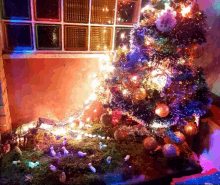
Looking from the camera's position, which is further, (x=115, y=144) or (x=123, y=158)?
(x=115, y=144)

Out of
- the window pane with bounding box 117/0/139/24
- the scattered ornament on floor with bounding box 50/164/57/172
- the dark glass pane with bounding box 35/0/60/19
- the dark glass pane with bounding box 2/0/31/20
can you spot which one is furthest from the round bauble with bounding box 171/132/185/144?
the dark glass pane with bounding box 2/0/31/20

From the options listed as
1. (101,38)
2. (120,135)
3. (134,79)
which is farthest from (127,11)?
(120,135)

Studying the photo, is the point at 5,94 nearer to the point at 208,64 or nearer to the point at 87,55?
the point at 87,55

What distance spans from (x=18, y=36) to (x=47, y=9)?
45cm

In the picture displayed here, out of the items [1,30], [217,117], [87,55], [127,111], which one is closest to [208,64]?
[217,117]

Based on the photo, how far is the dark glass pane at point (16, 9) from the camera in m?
2.13

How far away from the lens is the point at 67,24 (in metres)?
2.39

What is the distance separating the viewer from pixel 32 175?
1947 mm

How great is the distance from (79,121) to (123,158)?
0.85 meters

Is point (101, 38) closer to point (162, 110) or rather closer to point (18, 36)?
point (18, 36)

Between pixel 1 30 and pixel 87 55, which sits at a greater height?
pixel 1 30

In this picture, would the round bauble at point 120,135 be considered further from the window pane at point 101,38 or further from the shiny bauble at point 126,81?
the window pane at point 101,38

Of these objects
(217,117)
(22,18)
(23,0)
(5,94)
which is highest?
(23,0)

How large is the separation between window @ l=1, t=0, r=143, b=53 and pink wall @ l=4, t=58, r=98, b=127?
0.54 feet
